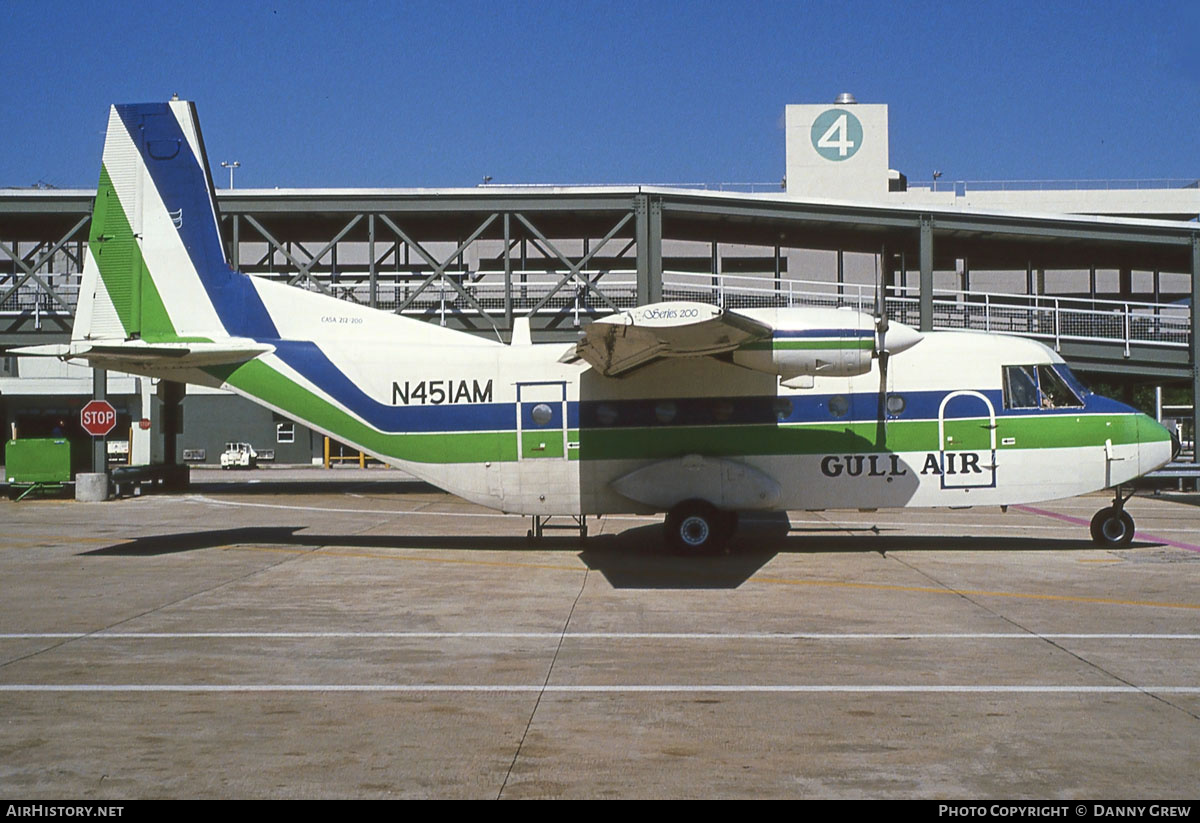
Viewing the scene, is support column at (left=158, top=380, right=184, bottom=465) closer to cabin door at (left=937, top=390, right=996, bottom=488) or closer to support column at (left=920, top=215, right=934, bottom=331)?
support column at (left=920, top=215, right=934, bottom=331)

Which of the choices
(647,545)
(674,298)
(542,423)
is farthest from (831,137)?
(542,423)

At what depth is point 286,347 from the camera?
682 inches

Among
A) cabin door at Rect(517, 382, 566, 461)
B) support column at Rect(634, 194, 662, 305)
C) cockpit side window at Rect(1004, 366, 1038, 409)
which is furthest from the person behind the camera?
support column at Rect(634, 194, 662, 305)

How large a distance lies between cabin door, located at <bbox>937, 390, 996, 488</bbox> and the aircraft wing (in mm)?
4074

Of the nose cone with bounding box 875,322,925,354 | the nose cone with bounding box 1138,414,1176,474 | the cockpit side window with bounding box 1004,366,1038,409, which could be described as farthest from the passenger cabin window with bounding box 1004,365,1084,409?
the nose cone with bounding box 875,322,925,354

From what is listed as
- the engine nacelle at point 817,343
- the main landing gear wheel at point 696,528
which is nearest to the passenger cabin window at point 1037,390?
the engine nacelle at point 817,343

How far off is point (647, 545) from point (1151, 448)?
8486 mm

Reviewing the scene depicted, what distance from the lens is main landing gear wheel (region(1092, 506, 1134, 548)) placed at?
1714 centimetres

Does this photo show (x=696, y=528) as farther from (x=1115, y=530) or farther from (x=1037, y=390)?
(x=1115, y=530)

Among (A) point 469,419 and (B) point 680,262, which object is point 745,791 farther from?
(B) point 680,262

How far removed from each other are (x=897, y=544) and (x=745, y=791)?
13.2m

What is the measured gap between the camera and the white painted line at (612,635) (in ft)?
33.9

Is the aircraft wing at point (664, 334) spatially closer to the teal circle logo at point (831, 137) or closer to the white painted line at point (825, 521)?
the white painted line at point (825, 521)

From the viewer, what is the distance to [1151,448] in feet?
A: 53.7
